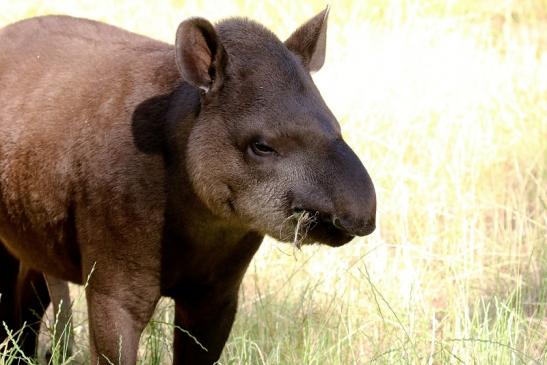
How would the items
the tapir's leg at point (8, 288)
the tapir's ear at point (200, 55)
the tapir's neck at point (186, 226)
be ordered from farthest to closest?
the tapir's leg at point (8, 288)
the tapir's neck at point (186, 226)
the tapir's ear at point (200, 55)

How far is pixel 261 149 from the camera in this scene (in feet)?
13.7

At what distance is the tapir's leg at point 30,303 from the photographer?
5.89m

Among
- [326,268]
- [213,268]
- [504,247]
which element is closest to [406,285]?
[326,268]

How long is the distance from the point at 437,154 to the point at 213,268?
11.4 ft

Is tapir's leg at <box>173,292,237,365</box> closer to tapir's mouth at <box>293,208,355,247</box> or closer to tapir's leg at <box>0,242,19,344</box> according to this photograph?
tapir's mouth at <box>293,208,355,247</box>

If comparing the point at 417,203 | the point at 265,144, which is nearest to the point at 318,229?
the point at 265,144

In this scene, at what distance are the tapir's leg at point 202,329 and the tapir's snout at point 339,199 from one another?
930 mm

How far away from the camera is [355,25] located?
33.5ft

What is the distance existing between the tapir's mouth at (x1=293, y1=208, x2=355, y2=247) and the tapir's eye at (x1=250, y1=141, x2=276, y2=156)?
9.2 inches

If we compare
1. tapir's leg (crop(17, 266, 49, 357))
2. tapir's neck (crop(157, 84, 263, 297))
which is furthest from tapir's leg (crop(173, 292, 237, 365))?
tapir's leg (crop(17, 266, 49, 357))

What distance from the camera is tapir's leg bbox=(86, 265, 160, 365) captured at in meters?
4.46

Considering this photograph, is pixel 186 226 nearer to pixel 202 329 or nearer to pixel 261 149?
pixel 261 149

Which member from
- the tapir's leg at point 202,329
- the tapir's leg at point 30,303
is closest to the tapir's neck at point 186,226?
the tapir's leg at point 202,329

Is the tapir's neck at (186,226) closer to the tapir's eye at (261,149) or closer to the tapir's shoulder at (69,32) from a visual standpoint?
the tapir's eye at (261,149)
